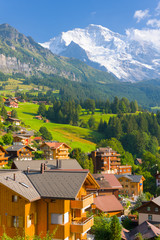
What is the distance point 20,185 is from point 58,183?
130 inches

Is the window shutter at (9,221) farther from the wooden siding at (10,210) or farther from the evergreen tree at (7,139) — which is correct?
the evergreen tree at (7,139)

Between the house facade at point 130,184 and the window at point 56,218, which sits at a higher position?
the window at point 56,218

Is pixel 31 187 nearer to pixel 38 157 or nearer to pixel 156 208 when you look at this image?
pixel 156 208

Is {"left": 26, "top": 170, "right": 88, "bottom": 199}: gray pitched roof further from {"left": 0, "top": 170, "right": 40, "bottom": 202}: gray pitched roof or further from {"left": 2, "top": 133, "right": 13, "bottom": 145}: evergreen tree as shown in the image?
{"left": 2, "top": 133, "right": 13, "bottom": 145}: evergreen tree

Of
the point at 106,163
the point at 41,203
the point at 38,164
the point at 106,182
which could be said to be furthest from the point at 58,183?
the point at 106,163

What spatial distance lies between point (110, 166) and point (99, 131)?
7015 centimetres

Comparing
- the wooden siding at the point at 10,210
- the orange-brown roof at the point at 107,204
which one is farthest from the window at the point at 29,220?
the orange-brown roof at the point at 107,204

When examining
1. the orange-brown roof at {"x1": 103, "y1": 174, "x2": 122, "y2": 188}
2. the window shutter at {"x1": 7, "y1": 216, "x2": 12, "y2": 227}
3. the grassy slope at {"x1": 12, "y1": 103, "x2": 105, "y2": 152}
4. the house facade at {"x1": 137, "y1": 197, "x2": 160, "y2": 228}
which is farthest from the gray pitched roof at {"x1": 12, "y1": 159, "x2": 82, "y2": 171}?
the grassy slope at {"x1": 12, "y1": 103, "x2": 105, "y2": 152}

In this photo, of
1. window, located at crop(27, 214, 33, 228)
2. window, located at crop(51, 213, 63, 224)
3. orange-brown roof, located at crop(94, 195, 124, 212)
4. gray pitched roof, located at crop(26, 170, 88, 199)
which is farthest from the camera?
orange-brown roof, located at crop(94, 195, 124, 212)

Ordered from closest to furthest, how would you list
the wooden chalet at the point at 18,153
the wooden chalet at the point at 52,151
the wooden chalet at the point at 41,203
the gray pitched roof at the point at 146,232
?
1. the wooden chalet at the point at 41,203
2. the gray pitched roof at the point at 146,232
3. the wooden chalet at the point at 18,153
4. the wooden chalet at the point at 52,151

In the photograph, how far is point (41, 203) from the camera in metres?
25.7

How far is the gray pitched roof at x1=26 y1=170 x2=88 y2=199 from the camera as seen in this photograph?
2503 centimetres

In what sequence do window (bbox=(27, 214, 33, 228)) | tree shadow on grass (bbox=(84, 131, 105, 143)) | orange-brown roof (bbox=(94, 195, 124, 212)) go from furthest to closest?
tree shadow on grass (bbox=(84, 131, 105, 143)) < orange-brown roof (bbox=(94, 195, 124, 212)) < window (bbox=(27, 214, 33, 228))

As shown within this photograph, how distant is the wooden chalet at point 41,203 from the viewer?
24453mm
